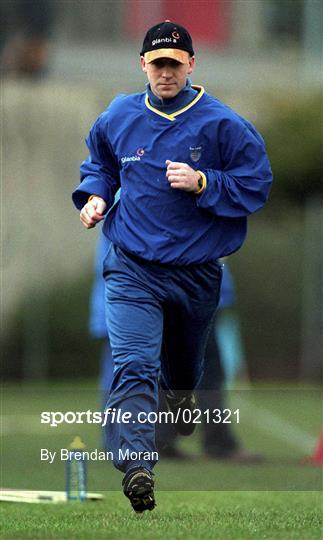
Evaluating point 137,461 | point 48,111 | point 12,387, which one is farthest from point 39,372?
point 137,461

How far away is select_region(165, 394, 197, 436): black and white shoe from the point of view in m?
7.25

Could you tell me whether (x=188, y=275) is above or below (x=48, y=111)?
below

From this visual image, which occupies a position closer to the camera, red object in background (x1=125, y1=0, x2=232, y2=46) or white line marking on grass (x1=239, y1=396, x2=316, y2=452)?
white line marking on grass (x1=239, y1=396, x2=316, y2=452)

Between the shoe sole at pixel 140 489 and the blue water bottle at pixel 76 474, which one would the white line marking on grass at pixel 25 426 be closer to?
the blue water bottle at pixel 76 474

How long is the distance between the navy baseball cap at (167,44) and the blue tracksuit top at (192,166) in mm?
213

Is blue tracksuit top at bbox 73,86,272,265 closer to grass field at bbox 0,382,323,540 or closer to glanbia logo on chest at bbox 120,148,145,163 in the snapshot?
glanbia logo on chest at bbox 120,148,145,163

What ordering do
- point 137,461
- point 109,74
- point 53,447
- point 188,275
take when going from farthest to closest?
point 109,74, point 53,447, point 188,275, point 137,461

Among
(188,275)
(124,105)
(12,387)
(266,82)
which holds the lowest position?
(12,387)

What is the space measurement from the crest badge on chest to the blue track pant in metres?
0.49

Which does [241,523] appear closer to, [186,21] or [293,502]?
[293,502]

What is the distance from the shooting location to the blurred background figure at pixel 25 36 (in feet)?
54.3

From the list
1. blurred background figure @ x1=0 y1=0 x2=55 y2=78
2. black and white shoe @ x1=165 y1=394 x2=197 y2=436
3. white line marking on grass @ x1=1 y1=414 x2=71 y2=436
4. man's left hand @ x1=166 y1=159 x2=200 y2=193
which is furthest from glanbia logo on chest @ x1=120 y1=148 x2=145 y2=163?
blurred background figure @ x1=0 y1=0 x2=55 y2=78

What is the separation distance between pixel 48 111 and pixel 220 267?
1033 cm

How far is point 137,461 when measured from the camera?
6.22 m
